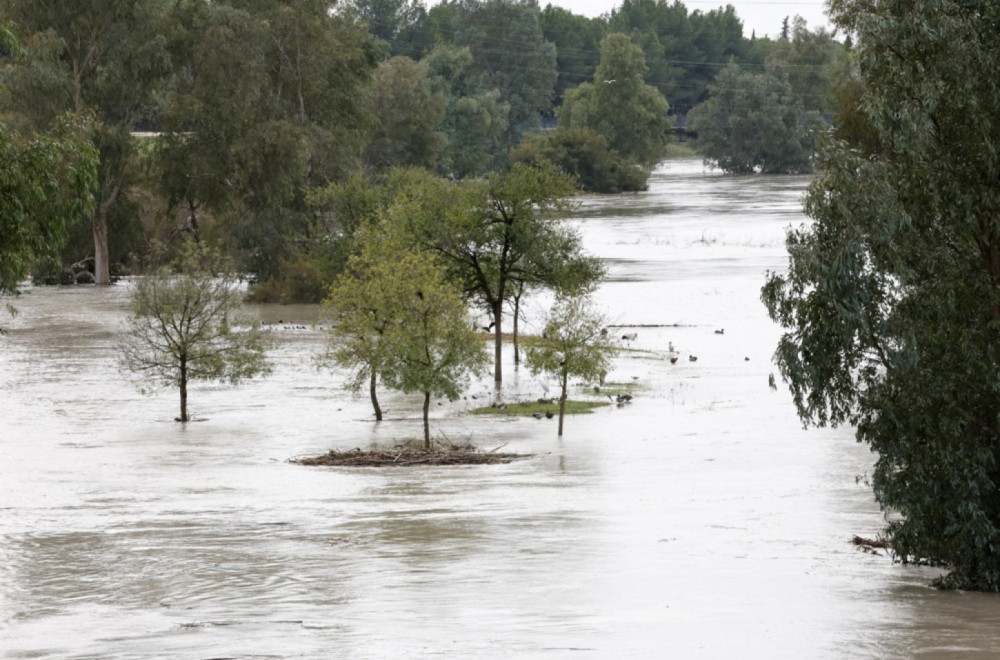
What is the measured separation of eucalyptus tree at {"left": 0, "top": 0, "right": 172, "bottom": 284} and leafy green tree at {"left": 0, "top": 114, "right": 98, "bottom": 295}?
58.8 m

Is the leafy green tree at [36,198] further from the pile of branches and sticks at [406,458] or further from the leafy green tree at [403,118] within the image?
the leafy green tree at [403,118]

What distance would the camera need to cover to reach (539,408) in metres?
48.1

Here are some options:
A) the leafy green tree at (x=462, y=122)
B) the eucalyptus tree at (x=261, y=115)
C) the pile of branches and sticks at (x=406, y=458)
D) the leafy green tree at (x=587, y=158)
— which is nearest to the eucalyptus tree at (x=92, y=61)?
the eucalyptus tree at (x=261, y=115)

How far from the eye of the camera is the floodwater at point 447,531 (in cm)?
1747

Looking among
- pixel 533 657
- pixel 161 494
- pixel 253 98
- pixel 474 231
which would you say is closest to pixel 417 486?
pixel 161 494

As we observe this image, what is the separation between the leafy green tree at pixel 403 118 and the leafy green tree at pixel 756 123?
5991 centimetres

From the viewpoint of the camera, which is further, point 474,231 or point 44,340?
point 44,340

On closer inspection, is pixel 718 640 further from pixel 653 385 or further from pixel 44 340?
pixel 44 340

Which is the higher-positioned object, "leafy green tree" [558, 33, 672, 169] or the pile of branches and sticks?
"leafy green tree" [558, 33, 672, 169]

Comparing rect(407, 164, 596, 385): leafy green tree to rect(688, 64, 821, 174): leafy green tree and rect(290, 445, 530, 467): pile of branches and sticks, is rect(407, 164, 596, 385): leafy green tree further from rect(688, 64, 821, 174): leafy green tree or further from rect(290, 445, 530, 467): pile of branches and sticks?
rect(688, 64, 821, 174): leafy green tree

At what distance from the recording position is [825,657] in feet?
→ 52.6

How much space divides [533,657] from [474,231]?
41497 millimetres

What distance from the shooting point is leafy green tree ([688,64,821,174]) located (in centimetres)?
17300

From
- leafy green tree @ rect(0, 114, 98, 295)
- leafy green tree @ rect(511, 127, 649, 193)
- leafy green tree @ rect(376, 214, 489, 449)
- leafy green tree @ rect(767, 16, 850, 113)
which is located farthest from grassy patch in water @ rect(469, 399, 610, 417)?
leafy green tree @ rect(767, 16, 850, 113)
